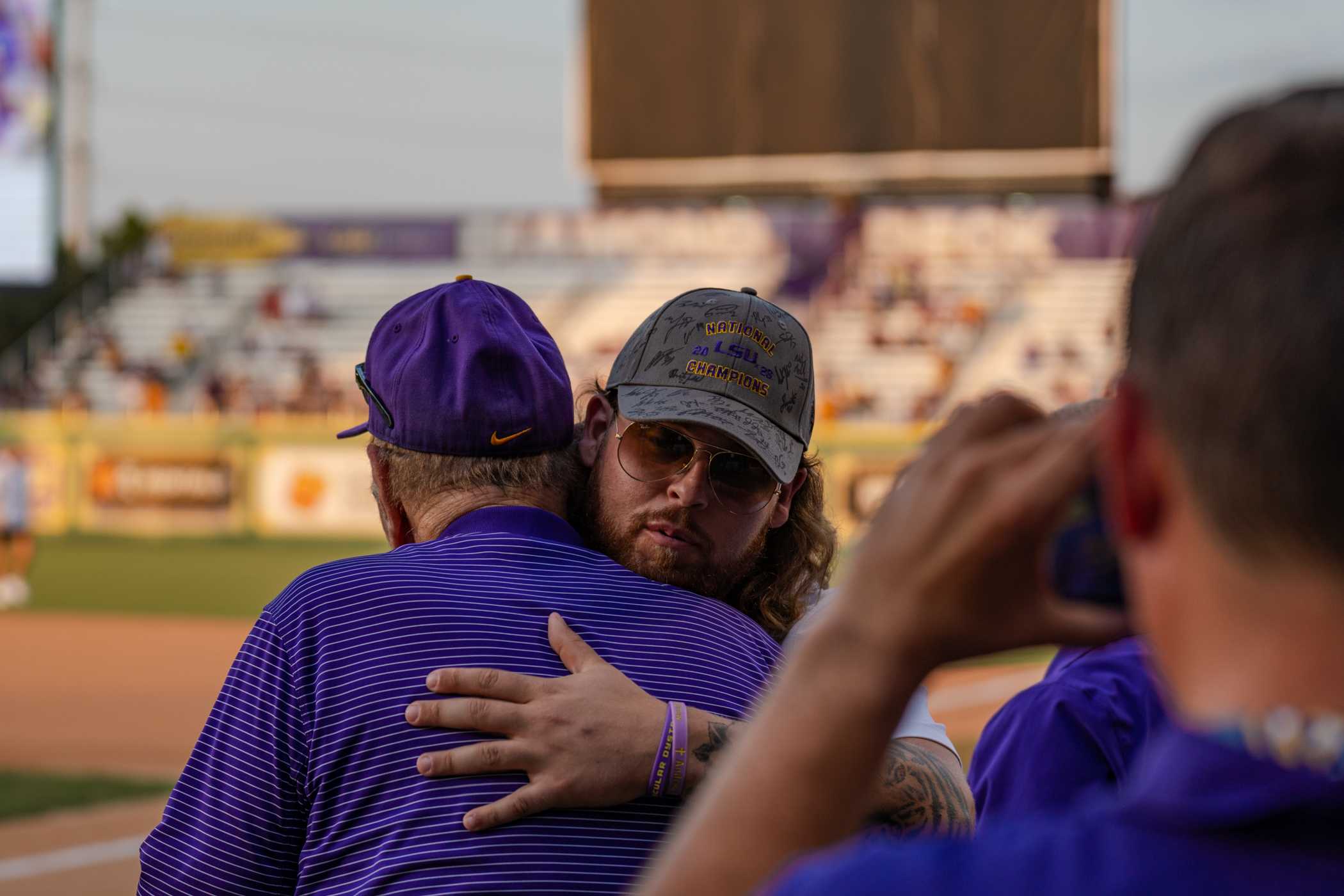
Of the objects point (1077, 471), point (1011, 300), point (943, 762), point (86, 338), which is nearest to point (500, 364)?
point (943, 762)

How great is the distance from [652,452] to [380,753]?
38.3 inches

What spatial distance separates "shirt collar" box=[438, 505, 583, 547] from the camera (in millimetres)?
1917

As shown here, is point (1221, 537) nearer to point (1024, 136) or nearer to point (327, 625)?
point (327, 625)

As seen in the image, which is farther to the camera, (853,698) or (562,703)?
(562,703)

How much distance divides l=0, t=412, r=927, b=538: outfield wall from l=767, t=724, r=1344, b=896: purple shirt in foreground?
1820 cm

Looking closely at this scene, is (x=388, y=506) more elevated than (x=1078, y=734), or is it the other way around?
(x=388, y=506)

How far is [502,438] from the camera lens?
1.99m

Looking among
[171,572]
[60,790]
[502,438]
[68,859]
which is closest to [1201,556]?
[502,438]

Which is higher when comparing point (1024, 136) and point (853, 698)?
point (1024, 136)

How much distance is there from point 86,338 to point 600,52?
12422 millimetres

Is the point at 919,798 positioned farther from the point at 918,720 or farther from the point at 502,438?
the point at 502,438

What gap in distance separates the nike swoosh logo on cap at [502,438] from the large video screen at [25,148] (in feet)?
83.0

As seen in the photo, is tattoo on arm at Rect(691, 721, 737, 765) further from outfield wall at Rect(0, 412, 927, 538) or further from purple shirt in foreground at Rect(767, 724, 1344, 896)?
outfield wall at Rect(0, 412, 927, 538)

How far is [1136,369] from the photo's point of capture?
0.85m
